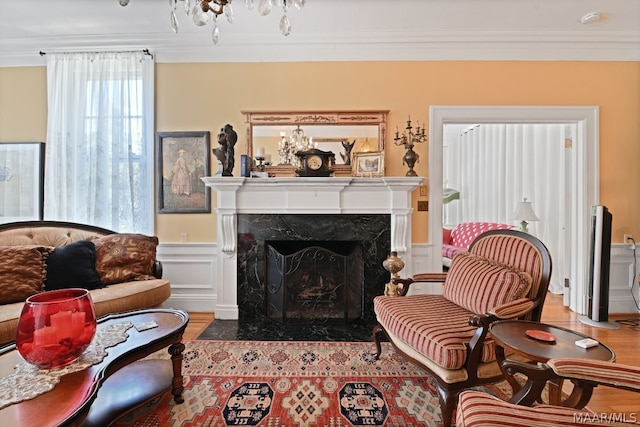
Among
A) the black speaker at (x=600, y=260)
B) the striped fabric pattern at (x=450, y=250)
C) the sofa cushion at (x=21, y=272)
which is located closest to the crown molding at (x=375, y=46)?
the black speaker at (x=600, y=260)

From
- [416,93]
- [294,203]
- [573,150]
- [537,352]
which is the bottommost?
[537,352]

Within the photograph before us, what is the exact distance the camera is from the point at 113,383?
1.82m

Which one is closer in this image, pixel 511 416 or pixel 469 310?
pixel 511 416

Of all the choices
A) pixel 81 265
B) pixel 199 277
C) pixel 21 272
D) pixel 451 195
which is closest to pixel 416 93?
pixel 199 277

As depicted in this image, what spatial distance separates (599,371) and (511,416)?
17.5 inches

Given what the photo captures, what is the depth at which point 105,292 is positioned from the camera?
261cm

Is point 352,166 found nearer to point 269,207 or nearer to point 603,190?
point 269,207

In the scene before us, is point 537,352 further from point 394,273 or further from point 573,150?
point 573,150

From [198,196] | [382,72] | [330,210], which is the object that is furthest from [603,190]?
[198,196]

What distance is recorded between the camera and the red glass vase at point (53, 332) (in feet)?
4.29

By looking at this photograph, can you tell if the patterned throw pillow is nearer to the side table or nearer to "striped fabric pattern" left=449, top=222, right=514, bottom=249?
the side table

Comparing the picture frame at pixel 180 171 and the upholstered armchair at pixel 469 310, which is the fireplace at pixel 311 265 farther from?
the upholstered armchair at pixel 469 310

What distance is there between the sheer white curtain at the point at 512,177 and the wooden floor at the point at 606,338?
2.20 feet

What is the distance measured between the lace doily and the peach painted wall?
78.0 inches
